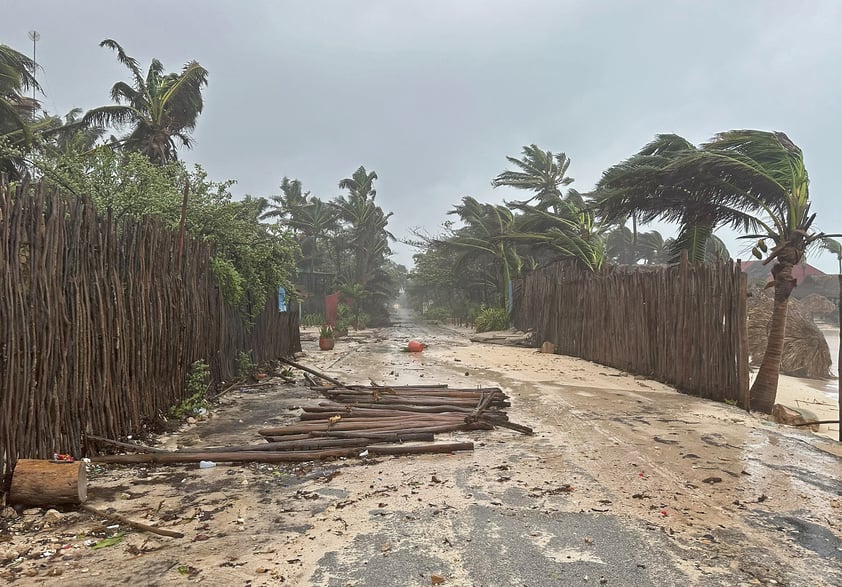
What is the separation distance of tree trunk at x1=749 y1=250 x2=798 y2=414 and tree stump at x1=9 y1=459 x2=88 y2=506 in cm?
765

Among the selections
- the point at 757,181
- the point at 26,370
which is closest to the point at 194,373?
the point at 26,370

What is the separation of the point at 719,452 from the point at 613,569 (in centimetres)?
252

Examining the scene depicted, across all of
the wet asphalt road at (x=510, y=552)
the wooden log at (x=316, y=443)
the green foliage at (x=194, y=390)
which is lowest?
the wet asphalt road at (x=510, y=552)

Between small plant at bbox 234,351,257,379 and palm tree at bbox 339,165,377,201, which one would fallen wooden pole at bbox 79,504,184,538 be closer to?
small plant at bbox 234,351,257,379

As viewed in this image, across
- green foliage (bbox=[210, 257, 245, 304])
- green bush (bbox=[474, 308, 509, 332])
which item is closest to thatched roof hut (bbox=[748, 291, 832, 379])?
green bush (bbox=[474, 308, 509, 332])

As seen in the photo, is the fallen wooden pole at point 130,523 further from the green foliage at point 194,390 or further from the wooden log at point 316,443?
the green foliage at point 194,390

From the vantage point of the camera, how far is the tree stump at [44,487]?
3.12 m

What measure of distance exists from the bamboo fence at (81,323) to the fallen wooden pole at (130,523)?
664 mm

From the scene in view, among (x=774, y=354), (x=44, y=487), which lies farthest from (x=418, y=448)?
(x=774, y=354)

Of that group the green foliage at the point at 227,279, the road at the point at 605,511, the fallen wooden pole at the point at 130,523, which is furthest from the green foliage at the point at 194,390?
the road at the point at 605,511

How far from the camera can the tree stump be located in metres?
3.12

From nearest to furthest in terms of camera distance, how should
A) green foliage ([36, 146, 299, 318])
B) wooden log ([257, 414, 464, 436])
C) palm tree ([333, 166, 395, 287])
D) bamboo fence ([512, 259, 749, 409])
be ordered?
1. wooden log ([257, 414, 464, 436])
2. bamboo fence ([512, 259, 749, 409])
3. green foliage ([36, 146, 299, 318])
4. palm tree ([333, 166, 395, 287])

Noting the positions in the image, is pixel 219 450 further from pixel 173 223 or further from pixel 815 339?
pixel 815 339

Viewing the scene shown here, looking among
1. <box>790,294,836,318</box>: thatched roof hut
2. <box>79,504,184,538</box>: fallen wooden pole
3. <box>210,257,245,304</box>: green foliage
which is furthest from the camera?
<box>790,294,836,318</box>: thatched roof hut
